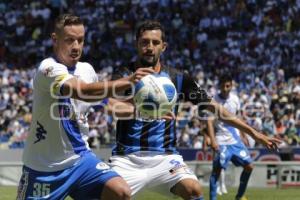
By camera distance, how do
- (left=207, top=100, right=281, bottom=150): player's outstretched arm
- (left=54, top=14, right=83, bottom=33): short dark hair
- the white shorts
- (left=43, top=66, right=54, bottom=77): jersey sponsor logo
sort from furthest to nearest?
the white shorts, (left=207, top=100, right=281, bottom=150): player's outstretched arm, (left=54, top=14, right=83, bottom=33): short dark hair, (left=43, top=66, right=54, bottom=77): jersey sponsor logo

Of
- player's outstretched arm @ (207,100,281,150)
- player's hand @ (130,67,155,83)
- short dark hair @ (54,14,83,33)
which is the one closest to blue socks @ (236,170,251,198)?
player's outstretched arm @ (207,100,281,150)

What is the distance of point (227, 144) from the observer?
47.8ft

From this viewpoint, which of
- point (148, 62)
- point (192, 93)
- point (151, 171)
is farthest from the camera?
point (192, 93)

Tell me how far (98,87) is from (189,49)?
26738 mm

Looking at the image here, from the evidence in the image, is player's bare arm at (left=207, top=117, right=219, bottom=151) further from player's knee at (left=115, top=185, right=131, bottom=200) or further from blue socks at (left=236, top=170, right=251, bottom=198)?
player's knee at (left=115, top=185, right=131, bottom=200)

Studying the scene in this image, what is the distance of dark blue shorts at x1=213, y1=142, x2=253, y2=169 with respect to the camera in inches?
563

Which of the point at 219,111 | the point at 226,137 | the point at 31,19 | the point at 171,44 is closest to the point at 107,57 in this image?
the point at 171,44

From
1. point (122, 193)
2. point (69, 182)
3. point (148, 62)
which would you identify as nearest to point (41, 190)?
point (69, 182)

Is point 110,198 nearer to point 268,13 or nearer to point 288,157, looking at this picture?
point 288,157

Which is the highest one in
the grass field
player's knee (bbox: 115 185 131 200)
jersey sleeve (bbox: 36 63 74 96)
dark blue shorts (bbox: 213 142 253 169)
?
jersey sleeve (bbox: 36 63 74 96)

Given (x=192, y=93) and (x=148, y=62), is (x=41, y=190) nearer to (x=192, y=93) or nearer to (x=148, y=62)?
(x=148, y=62)

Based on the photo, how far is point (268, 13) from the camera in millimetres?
32688

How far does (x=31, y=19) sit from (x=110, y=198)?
3002cm

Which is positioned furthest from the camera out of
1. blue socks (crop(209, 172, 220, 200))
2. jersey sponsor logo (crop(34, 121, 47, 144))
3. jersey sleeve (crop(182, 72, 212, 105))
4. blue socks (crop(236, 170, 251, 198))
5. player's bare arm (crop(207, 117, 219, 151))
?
blue socks (crop(236, 170, 251, 198))
